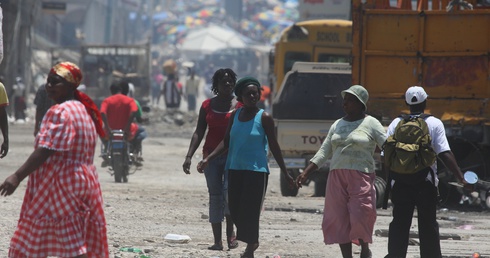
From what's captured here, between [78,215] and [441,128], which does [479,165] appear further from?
[78,215]

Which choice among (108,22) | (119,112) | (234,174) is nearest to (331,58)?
(119,112)

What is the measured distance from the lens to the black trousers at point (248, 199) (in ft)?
31.0

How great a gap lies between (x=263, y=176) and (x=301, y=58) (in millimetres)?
14026

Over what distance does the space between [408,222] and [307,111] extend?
23.6ft

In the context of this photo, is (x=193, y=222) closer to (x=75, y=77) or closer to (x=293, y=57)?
(x=75, y=77)

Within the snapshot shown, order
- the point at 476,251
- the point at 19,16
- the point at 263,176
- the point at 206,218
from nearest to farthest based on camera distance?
1. the point at 263,176
2. the point at 476,251
3. the point at 206,218
4. the point at 19,16

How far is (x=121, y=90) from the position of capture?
57.6 ft

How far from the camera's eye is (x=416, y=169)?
28.8 feet

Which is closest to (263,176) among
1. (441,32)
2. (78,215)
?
(78,215)

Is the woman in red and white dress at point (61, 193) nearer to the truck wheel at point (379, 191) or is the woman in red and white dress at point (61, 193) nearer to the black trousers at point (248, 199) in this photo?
the black trousers at point (248, 199)

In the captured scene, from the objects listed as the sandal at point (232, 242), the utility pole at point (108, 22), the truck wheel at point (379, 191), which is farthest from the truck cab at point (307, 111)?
the utility pole at point (108, 22)

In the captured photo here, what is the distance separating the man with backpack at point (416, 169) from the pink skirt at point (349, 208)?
0.18m

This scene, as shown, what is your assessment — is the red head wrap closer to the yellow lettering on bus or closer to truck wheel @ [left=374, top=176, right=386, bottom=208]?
truck wheel @ [left=374, top=176, right=386, bottom=208]

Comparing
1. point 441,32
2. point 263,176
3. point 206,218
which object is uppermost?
point 441,32
